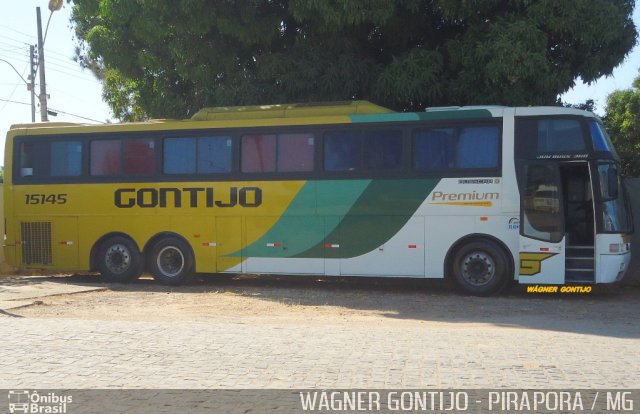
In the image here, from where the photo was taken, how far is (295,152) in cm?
1397

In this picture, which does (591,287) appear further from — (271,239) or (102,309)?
(102,309)

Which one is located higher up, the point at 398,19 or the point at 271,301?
the point at 398,19

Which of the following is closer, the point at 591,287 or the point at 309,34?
the point at 591,287

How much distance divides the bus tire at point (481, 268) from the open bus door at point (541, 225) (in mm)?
404

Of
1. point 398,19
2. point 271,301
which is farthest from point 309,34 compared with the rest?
point 271,301

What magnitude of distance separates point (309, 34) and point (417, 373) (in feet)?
37.3

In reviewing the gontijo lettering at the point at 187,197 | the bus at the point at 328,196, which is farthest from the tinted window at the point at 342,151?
the gontijo lettering at the point at 187,197

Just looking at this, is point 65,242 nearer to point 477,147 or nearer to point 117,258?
point 117,258

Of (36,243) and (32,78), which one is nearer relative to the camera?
(36,243)

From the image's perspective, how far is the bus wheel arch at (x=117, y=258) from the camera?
15.3 meters

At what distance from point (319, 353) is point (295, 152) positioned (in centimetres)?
689

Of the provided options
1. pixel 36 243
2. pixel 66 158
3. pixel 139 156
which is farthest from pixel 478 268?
pixel 36 243

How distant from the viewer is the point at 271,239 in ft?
46.4

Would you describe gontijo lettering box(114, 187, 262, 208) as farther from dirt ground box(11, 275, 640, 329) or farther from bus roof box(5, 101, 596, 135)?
dirt ground box(11, 275, 640, 329)
